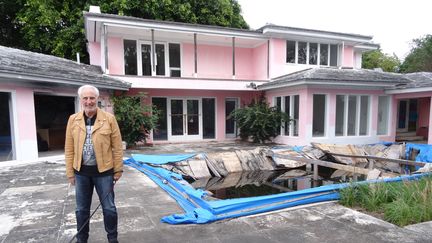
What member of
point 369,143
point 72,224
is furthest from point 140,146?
point 369,143

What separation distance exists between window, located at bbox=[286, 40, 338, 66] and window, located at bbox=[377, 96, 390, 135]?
309cm

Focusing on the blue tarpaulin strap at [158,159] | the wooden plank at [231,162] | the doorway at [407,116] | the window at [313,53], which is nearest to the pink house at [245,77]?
the window at [313,53]

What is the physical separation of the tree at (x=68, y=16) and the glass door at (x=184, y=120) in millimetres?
6684

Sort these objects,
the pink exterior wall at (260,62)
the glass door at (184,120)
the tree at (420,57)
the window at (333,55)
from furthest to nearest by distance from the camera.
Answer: the tree at (420,57) < the window at (333,55) < the pink exterior wall at (260,62) < the glass door at (184,120)

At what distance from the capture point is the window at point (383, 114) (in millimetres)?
12984

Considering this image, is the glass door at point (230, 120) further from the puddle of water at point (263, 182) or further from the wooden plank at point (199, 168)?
the wooden plank at point (199, 168)

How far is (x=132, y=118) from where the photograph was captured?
10.5 meters

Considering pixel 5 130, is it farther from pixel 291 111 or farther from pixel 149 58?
pixel 291 111

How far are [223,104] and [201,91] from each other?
1378 mm

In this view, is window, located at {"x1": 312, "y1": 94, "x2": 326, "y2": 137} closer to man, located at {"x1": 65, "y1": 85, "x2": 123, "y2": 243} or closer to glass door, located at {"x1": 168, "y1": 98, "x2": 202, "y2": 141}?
glass door, located at {"x1": 168, "y1": 98, "x2": 202, "y2": 141}

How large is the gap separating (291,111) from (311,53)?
4.04 metres

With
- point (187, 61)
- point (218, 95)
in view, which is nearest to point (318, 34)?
point (218, 95)

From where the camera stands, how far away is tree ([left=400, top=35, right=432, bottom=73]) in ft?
88.0

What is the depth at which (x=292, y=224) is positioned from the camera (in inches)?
145
